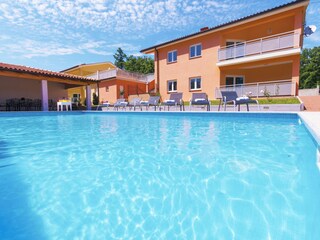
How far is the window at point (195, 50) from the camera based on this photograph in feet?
52.9

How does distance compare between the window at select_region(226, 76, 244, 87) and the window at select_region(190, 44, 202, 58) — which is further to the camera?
the window at select_region(190, 44, 202, 58)

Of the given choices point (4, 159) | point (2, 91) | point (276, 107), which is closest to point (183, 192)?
point (4, 159)

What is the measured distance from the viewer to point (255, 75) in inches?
605

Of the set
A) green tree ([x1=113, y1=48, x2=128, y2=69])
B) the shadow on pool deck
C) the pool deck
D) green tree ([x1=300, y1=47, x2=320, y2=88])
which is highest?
green tree ([x1=113, y1=48, x2=128, y2=69])

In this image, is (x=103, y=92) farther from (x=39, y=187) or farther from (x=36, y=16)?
(x=39, y=187)

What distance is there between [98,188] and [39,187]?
2.28ft

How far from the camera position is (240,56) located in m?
13.9

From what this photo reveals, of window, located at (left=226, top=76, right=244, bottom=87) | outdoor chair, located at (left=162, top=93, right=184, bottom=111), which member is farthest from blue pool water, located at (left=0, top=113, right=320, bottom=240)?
window, located at (left=226, top=76, right=244, bottom=87)

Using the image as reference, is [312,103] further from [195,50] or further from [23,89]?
[23,89]

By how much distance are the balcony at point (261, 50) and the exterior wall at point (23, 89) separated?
15.1 meters

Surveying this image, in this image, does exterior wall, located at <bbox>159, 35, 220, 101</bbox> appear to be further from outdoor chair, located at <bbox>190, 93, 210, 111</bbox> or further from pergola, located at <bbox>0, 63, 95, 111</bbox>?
pergola, located at <bbox>0, 63, 95, 111</bbox>

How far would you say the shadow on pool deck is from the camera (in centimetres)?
147

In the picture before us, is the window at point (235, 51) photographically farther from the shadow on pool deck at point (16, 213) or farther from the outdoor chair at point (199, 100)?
the shadow on pool deck at point (16, 213)

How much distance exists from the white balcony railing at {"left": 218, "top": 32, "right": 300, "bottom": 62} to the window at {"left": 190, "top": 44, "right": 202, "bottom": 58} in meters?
2.06
